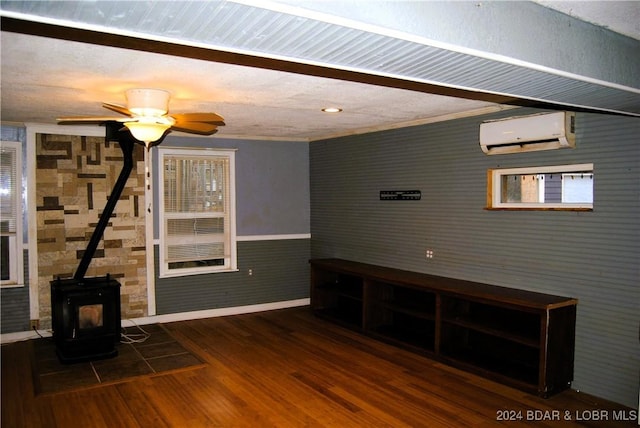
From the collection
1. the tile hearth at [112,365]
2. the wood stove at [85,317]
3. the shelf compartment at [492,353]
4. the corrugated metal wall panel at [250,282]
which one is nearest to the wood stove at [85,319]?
the wood stove at [85,317]

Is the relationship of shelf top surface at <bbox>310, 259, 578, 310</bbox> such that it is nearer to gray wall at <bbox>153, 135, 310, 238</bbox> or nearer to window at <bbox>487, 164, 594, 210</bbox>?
window at <bbox>487, 164, 594, 210</bbox>

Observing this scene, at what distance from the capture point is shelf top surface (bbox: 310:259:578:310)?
379 centimetres

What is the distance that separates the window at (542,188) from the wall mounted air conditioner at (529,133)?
0.63ft

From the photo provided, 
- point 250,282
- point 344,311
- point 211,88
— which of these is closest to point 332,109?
point 211,88

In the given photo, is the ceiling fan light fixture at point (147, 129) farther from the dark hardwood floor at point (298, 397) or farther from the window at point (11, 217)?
the window at point (11, 217)

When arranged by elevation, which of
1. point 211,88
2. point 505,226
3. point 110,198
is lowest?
point 505,226

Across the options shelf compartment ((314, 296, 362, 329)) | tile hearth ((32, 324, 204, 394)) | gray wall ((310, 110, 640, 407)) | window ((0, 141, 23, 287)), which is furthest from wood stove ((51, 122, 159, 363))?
gray wall ((310, 110, 640, 407))

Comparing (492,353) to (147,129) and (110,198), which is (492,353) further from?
(110,198)

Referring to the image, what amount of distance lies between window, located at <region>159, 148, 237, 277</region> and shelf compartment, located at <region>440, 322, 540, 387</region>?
3079mm

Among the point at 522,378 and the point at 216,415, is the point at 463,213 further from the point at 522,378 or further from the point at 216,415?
the point at 216,415

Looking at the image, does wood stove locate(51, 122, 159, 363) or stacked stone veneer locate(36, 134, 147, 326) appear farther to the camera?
stacked stone veneer locate(36, 134, 147, 326)

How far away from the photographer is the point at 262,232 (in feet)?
22.0

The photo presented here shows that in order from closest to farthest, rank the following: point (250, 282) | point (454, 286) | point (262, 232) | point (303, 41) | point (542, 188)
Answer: point (303, 41) < point (542, 188) < point (454, 286) < point (250, 282) < point (262, 232)

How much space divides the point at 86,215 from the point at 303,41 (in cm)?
476
